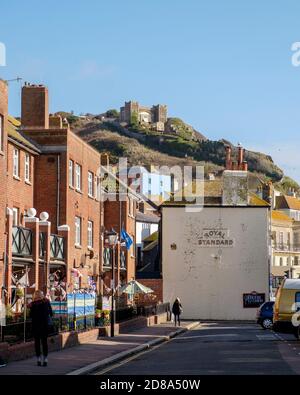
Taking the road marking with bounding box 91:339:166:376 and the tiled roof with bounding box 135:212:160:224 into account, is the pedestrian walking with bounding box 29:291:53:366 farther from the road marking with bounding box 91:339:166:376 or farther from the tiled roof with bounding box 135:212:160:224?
the tiled roof with bounding box 135:212:160:224

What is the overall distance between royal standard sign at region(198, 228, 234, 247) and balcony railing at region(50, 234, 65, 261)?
83.0ft

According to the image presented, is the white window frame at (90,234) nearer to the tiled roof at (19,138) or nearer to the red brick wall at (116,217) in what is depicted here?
the red brick wall at (116,217)

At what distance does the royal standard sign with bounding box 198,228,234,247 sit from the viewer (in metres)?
72.4

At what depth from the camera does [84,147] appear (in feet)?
179

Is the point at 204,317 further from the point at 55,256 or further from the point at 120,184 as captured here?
the point at 55,256

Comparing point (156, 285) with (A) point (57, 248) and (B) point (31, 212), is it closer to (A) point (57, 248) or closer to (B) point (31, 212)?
(A) point (57, 248)

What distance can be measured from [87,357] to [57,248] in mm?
20865

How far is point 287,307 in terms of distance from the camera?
37406 millimetres

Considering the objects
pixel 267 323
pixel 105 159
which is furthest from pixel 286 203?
pixel 267 323

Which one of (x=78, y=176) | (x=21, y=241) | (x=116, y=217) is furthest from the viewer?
(x=116, y=217)

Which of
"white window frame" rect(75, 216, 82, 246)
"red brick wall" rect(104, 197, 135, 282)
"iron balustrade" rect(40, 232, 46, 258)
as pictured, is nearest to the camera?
"iron balustrade" rect(40, 232, 46, 258)

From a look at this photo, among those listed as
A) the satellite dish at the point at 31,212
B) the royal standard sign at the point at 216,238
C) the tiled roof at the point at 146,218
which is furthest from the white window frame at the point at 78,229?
the tiled roof at the point at 146,218

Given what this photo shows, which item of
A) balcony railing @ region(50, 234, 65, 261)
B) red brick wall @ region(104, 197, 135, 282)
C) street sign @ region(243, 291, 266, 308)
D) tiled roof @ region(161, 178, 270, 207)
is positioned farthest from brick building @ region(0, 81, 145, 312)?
tiled roof @ region(161, 178, 270, 207)

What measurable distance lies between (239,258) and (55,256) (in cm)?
2756
